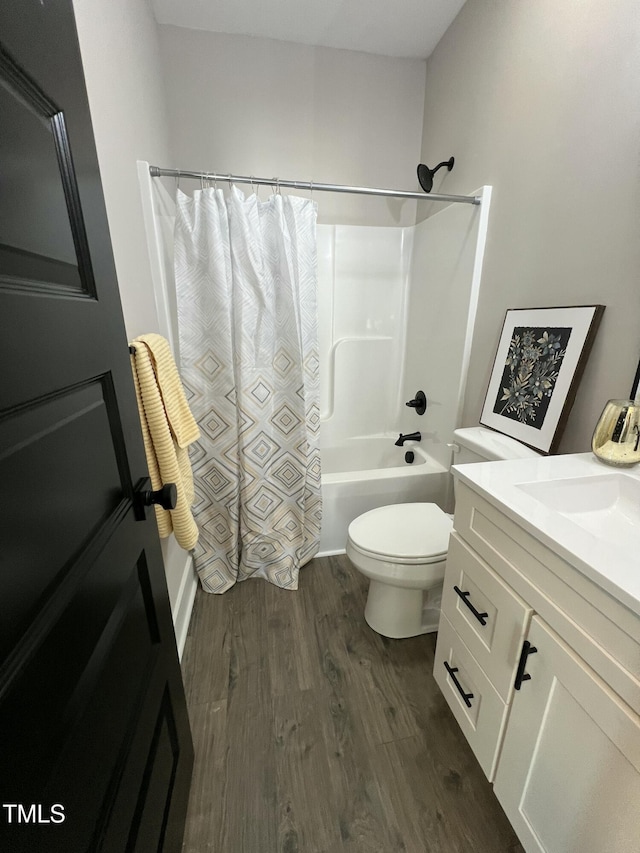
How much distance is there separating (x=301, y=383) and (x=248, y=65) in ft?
5.34

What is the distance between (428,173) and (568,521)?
1804mm

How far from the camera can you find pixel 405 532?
1442 millimetres

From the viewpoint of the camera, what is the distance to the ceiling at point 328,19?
158 cm

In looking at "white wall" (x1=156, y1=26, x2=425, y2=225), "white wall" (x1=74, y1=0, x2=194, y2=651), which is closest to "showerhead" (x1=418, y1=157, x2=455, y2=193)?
"white wall" (x1=156, y1=26, x2=425, y2=225)

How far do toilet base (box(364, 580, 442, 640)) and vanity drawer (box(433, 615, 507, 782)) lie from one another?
26 centimetres

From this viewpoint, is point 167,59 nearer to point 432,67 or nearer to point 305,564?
point 432,67

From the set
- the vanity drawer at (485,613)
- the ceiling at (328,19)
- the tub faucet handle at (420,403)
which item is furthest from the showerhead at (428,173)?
the vanity drawer at (485,613)

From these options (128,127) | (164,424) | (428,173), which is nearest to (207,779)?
(164,424)

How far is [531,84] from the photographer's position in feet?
4.10

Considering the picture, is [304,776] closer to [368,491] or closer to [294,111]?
[368,491]

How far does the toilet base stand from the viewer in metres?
1.44

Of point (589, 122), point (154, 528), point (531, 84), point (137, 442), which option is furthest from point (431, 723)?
point (531, 84)

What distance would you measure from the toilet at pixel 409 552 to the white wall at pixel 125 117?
1133 millimetres

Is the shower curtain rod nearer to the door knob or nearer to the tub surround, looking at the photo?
the tub surround
